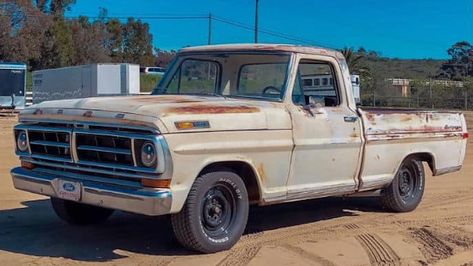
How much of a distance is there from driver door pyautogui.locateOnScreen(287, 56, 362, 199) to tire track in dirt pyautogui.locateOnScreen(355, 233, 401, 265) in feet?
1.96

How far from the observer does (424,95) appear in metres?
45.5

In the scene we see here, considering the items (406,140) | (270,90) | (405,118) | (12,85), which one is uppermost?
(12,85)

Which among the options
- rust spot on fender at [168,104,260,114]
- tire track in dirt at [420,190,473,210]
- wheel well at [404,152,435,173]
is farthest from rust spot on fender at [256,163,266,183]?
tire track in dirt at [420,190,473,210]

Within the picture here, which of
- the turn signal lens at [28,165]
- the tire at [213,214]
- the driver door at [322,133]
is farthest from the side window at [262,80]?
the turn signal lens at [28,165]

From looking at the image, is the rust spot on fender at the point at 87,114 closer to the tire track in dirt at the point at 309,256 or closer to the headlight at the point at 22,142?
the headlight at the point at 22,142

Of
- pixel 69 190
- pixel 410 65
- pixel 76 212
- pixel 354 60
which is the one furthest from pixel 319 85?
pixel 410 65

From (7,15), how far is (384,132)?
142 feet

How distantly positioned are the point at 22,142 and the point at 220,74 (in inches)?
93.4

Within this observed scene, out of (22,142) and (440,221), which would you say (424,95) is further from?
(22,142)

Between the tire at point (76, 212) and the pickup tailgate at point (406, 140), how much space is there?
3025mm

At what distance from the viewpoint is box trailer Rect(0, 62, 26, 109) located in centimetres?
3447

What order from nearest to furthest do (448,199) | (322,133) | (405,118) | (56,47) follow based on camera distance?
(322,133) → (405,118) → (448,199) → (56,47)

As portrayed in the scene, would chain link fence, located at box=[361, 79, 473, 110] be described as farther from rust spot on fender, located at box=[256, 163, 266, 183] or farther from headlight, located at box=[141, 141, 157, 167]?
headlight, located at box=[141, 141, 157, 167]

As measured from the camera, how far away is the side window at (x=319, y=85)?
7562 millimetres
